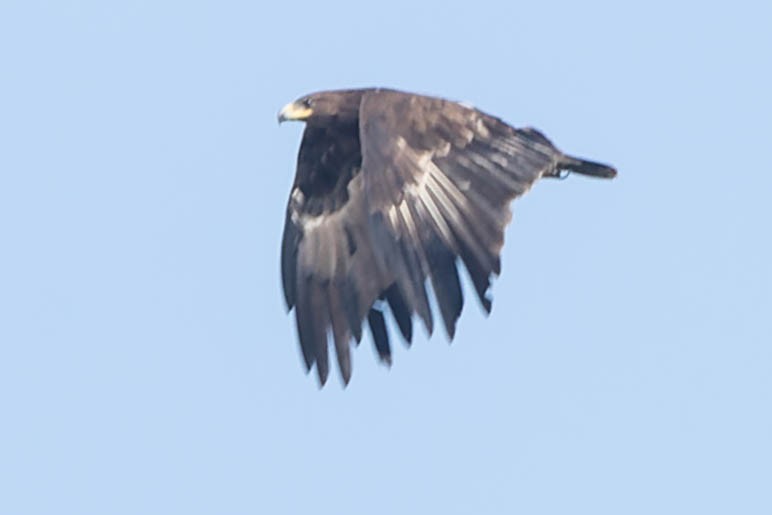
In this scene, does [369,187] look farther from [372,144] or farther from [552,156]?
[552,156]

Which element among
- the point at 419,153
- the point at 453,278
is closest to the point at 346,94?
the point at 419,153

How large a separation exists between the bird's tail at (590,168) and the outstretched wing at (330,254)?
60.6 inches

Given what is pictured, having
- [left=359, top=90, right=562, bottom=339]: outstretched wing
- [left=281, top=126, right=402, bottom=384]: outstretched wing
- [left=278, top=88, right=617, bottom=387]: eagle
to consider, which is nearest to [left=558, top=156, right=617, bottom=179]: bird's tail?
[left=278, top=88, right=617, bottom=387]: eagle

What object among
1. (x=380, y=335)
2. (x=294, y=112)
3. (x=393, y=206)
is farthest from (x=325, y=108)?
(x=393, y=206)

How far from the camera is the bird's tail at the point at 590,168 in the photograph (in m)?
17.5

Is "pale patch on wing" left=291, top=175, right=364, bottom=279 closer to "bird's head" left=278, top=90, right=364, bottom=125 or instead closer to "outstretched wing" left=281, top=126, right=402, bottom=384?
"outstretched wing" left=281, top=126, right=402, bottom=384

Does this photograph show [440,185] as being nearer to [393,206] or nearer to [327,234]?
[393,206]

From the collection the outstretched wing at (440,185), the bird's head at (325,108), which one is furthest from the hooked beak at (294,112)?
the outstretched wing at (440,185)

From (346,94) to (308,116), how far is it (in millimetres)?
356

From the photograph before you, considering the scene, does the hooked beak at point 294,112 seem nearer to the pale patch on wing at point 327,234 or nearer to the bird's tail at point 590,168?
the pale patch on wing at point 327,234

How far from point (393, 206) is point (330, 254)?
2.19 m

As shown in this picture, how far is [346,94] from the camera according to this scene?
17.8 metres

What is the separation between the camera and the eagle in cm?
1561

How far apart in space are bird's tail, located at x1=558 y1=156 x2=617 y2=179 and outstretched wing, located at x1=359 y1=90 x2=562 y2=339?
2.06 feet
